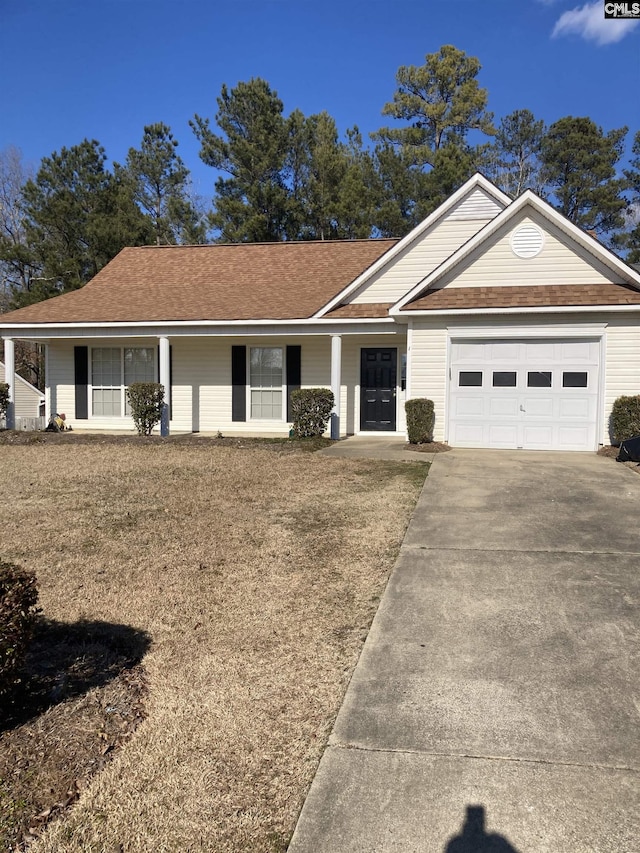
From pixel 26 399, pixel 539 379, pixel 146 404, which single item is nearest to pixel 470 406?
pixel 539 379

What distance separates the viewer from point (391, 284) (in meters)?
14.4

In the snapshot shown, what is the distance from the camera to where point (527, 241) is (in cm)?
1248

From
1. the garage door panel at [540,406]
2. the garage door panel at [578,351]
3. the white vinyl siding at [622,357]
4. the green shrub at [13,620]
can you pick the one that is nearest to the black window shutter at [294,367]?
the garage door panel at [540,406]

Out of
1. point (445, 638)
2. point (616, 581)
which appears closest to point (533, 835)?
point (445, 638)

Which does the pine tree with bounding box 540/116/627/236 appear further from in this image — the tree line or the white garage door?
the white garage door

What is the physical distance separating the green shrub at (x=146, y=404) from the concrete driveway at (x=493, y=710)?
32.2 ft

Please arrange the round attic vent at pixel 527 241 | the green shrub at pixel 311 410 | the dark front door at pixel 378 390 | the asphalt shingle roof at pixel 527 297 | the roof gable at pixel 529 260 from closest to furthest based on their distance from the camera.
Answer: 1. the asphalt shingle roof at pixel 527 297
2. the roof gable at pixel 529 260
3. the round attic vent at pixel 527 241
4. the green shrub at pixel 311 410
5. the dark front door at pixel 378 390

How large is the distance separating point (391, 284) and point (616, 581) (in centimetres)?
1061

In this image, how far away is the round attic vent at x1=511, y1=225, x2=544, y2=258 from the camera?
490 inches

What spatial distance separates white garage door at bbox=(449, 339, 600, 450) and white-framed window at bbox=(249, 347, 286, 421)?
15.9 ft

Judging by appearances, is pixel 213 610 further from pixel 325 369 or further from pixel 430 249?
pixel 430 249

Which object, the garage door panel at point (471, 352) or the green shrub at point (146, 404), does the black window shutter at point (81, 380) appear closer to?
the green shrub at point (146, 404)

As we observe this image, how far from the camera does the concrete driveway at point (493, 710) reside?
7.63 feet

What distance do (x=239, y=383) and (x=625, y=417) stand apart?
29.9 ft
